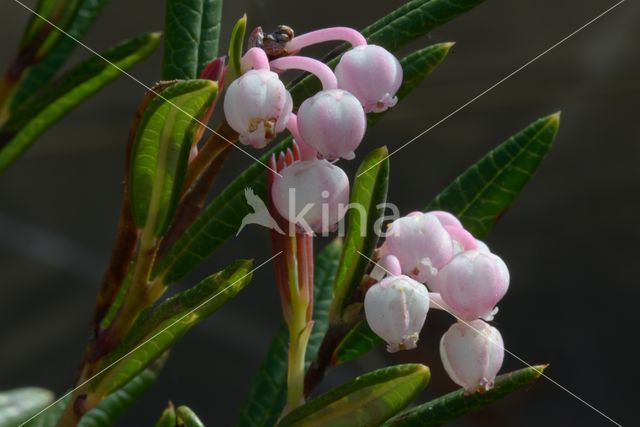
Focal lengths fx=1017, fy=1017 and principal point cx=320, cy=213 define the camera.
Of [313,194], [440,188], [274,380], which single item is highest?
[313,194]

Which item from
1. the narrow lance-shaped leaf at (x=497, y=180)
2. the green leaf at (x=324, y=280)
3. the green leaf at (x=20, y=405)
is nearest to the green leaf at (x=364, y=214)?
the narrow lance-shaped leaf at (x=497, y=180)

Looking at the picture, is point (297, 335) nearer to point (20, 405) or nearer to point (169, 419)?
point (169, 419)

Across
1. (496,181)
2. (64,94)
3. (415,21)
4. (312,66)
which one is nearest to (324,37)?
(312,66)

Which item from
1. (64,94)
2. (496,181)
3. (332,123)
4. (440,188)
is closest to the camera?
(332,123)

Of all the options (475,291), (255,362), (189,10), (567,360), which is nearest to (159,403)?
(255,362)

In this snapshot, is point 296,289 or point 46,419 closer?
point 296,289

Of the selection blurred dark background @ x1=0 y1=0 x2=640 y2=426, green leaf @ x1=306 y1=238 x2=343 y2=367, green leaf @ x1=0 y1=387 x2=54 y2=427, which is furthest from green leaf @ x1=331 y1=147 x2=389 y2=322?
blurred dark background @ x1=0 y1=0 x2=640 y2=426

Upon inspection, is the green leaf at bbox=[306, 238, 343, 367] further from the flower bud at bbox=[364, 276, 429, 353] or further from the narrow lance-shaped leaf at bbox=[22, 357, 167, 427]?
the flower bud at bbox=[364, 276, 429, 353]

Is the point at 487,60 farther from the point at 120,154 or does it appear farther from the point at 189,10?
the point at 189,10
